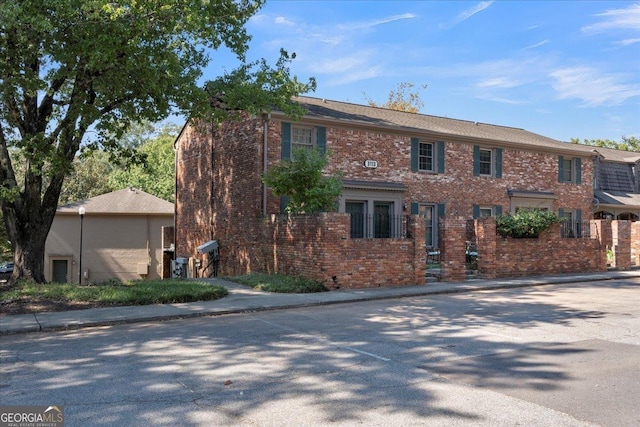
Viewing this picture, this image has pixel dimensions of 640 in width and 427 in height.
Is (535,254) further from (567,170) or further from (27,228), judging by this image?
(27,228)

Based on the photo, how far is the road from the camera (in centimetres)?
508

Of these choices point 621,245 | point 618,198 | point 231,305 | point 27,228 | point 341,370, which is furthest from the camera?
point 618,198

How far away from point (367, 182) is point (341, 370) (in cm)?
1369

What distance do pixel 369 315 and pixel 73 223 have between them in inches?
921

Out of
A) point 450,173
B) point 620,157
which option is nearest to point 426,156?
point 450,173

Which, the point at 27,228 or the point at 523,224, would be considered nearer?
the point at 27,228

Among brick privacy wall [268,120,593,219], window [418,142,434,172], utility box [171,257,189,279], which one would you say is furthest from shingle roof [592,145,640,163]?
utility box [171,257,189,279]

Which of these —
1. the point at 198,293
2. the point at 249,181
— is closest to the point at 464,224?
the point at 249,181

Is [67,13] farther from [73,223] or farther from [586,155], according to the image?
[586,155]

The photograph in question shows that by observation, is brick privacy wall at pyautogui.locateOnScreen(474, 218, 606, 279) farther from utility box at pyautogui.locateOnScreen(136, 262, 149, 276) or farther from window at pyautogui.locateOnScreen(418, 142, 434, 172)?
utility box at pyautogui.locateOnScreen(136, 262, 149, 276)

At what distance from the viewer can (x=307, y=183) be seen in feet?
52.3

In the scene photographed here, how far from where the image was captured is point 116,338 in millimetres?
8984

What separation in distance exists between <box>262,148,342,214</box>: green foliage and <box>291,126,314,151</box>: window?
3.14 metres

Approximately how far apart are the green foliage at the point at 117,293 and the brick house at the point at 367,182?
3586mm
